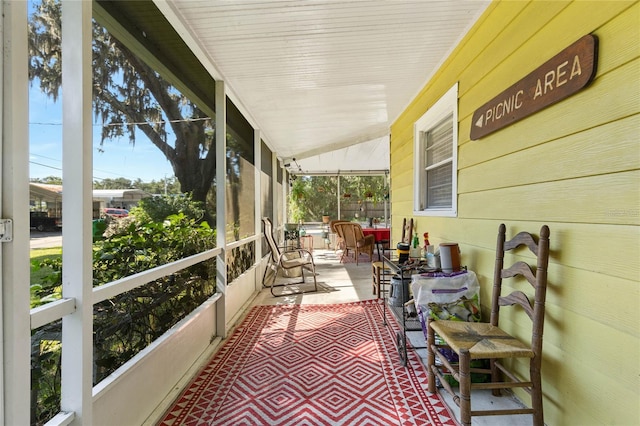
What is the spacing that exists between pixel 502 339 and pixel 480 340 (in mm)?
111

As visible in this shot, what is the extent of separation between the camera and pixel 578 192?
139 centimetres

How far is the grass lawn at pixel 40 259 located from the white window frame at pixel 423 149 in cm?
247

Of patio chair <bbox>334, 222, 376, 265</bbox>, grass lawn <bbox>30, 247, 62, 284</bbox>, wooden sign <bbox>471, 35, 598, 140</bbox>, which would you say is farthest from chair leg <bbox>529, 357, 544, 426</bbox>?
patio chair <bbox>334, 222, 376, 265</bbox>

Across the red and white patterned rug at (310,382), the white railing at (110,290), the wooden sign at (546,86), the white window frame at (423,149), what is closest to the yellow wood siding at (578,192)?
the wooden sign at (546,86)

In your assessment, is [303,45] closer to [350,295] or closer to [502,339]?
[502,339]

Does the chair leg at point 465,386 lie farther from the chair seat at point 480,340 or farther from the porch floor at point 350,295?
the porch floor at point 350,295

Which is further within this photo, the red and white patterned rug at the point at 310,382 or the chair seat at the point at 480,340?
the red and white patterned rug at the point at 310,382

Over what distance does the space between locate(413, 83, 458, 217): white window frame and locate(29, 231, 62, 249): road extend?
2.46 meters

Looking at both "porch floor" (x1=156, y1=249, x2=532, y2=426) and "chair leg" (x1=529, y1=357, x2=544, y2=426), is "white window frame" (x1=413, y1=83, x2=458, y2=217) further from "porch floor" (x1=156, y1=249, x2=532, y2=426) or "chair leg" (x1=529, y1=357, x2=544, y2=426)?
"chair leg" (x1=529, y1=357, x2=544, y2=426)

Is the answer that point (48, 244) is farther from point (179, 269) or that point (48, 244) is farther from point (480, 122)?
point (480, 122)

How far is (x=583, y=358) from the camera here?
4.53 feet

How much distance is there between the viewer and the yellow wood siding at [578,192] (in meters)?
1.18

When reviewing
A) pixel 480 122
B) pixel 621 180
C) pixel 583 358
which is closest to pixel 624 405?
pixel 583 358

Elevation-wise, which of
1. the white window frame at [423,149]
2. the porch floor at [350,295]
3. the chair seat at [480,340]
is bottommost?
the porch floor at [350,295]
